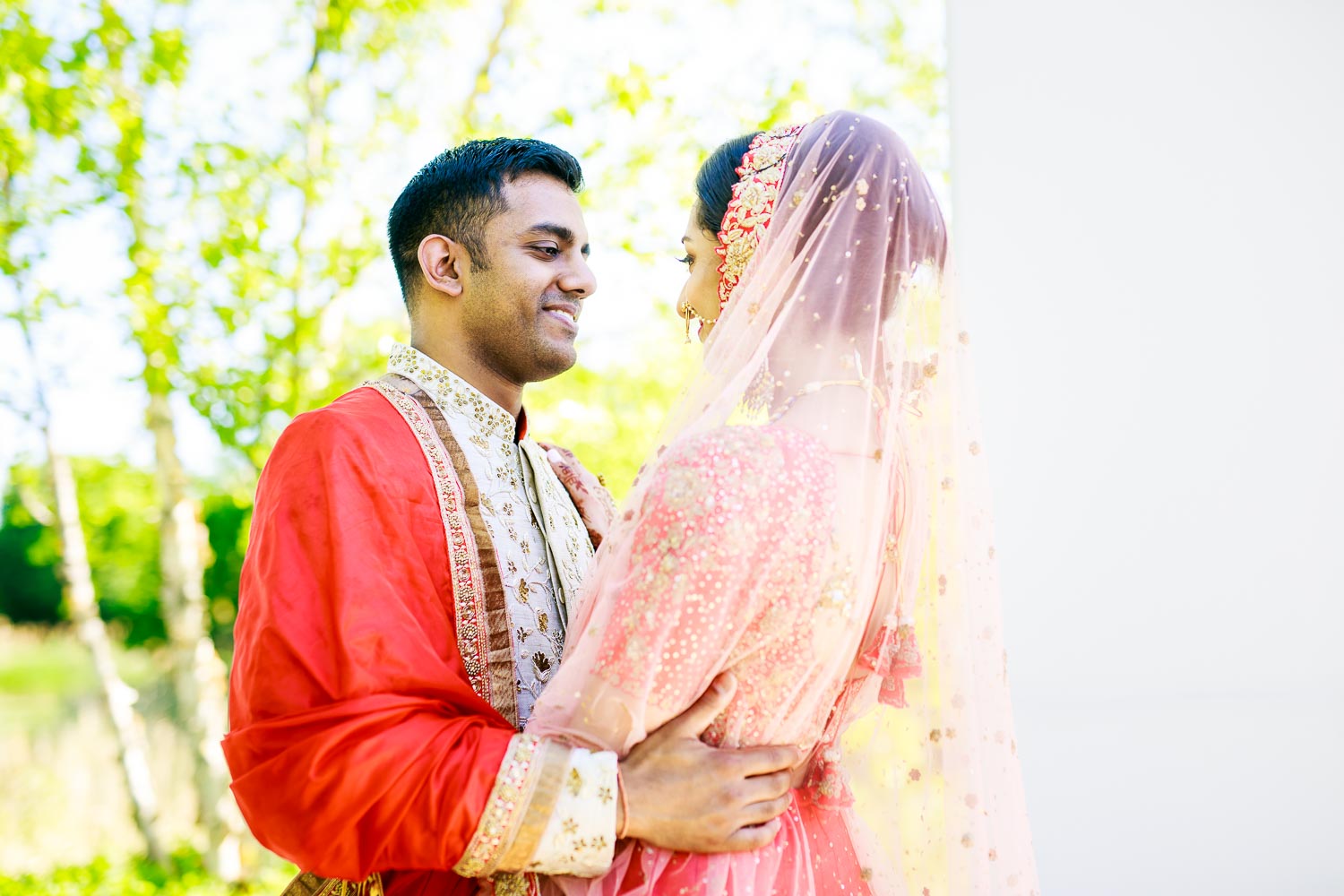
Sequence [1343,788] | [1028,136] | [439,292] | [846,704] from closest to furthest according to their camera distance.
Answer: [846,704] < [439,292] < [1343,788] < [1028,136]

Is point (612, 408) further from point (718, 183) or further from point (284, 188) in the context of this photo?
point (718, 183)

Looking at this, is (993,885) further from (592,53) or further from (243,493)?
(243,493)

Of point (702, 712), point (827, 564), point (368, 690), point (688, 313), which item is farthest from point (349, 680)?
point (688, 313)

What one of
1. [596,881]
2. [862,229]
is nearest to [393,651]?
[596,881]

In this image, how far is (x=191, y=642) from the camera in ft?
15.9

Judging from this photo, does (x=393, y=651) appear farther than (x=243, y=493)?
No

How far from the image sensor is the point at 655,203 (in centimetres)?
464

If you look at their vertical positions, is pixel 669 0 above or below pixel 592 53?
above

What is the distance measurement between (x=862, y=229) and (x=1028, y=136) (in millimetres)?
2409

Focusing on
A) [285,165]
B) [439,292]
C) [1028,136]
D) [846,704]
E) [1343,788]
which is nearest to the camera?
[846,704]

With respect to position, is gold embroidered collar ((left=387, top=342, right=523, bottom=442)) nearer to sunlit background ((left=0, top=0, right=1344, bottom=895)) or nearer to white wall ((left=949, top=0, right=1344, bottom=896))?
sunlit background ((left=0, top=0, right=1344, bottom=895))

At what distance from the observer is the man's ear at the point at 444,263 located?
1.85 meters

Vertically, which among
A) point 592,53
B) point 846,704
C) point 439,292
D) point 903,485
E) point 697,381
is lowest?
point 846,704

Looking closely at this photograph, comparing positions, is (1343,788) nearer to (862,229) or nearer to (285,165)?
(862,229)
